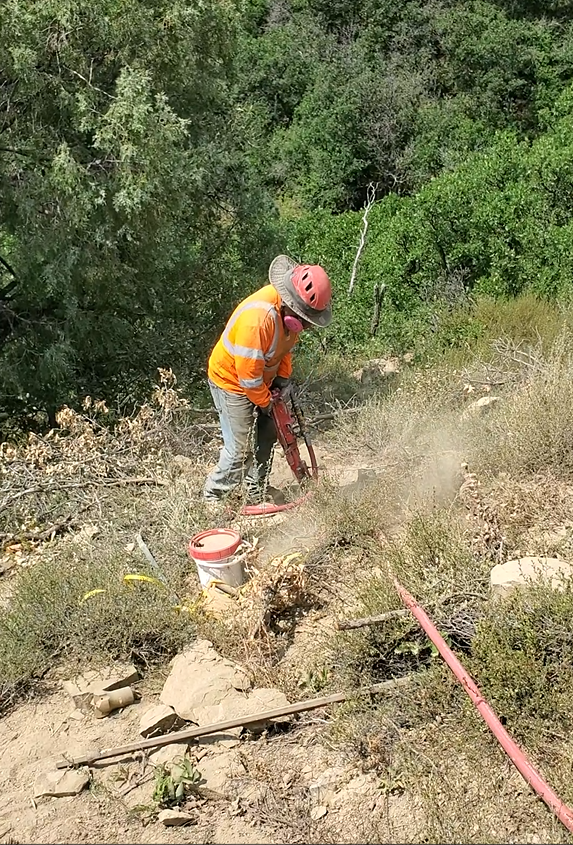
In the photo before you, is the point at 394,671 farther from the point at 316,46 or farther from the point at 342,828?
the point at 316,46

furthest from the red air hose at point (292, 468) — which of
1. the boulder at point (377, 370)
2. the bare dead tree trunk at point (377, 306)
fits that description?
the bare dead tree trunk at point (377, 306)

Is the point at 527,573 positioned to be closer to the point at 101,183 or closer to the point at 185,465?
the point at 185,465

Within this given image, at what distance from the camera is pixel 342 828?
3.04m

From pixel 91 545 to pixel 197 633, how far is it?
126 centimetres

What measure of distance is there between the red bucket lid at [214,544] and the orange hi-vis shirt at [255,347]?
1.00 metres

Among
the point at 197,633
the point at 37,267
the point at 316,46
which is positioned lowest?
the point at 197,633

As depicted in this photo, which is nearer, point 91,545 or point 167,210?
point 91,545

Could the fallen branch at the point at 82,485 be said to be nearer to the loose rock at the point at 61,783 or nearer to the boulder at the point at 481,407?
the boulder at the point at 481,407

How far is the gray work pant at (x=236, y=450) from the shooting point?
5.57m

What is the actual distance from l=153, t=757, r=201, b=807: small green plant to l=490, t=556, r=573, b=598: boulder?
1.49 m

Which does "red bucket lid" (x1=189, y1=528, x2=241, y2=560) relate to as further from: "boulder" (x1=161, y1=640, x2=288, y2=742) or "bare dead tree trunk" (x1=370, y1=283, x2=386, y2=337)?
"bare dead tree trunk" (x1=370, y1=283, x2=386, y2=337)

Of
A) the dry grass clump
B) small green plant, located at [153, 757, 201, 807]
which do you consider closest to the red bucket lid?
small green plant, located at [153, 757, 201, 807]

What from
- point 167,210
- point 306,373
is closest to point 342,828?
point 167,210

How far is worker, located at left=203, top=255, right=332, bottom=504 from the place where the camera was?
5188mm
